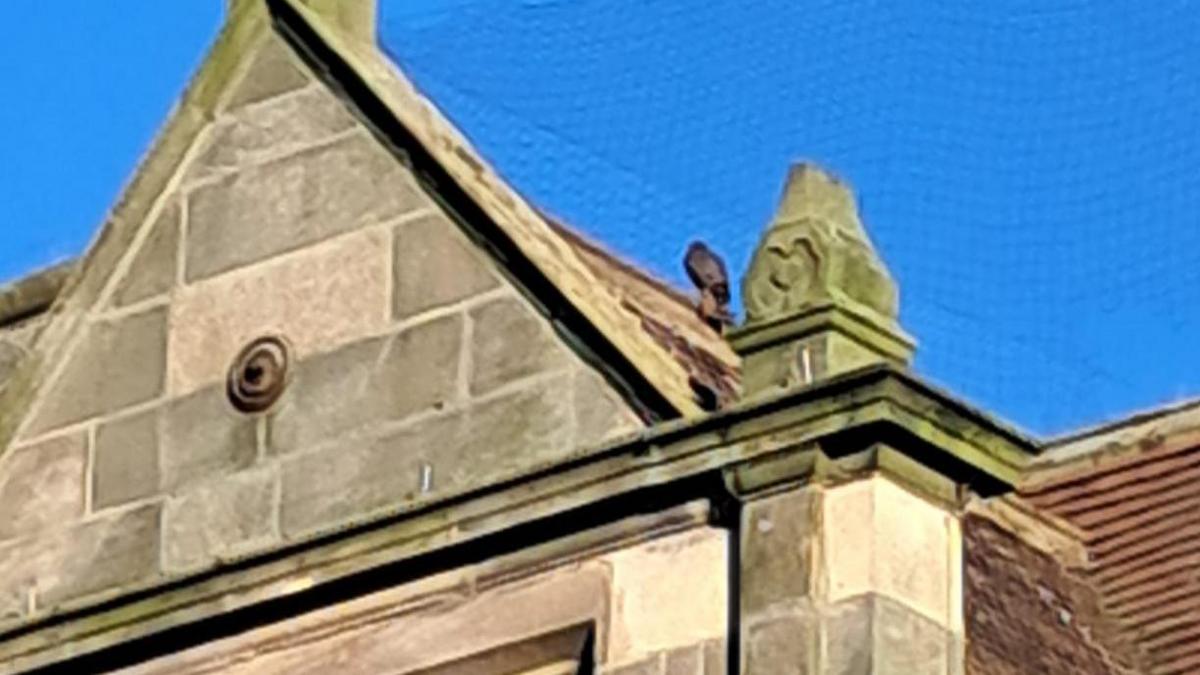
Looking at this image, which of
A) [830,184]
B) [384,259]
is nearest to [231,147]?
[384,259]

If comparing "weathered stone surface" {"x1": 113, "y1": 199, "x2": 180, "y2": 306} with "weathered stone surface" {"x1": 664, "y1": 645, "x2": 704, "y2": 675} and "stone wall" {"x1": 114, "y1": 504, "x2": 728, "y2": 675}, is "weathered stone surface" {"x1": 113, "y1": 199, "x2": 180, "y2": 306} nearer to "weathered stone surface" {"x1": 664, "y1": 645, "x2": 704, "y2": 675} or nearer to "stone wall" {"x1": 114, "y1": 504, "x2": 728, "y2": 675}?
"stone wall" {"x1": 114, "y1": 504, "x2": 728, "y2": 675}

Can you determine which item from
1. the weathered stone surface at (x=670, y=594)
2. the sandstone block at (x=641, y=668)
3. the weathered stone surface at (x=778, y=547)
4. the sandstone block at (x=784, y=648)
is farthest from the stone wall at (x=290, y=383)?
the sandstone block at (x=784, y=648)

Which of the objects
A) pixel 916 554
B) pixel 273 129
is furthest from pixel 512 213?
pixel 916 554

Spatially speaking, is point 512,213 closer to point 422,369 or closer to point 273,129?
point 422,369

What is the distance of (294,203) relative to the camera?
21.4 m

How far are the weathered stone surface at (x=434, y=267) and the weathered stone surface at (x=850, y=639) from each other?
1.86 meters

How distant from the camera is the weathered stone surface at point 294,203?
21.2 meters

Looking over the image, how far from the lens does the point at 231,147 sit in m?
21.7

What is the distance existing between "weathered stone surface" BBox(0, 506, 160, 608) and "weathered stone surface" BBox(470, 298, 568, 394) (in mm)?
1191

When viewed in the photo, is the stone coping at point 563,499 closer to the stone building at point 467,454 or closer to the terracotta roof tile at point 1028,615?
the stone building at point 467,454

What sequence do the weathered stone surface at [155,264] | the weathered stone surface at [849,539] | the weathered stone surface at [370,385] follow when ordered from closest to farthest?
the weathered stone surface at [849,539], the weathered stone surface at [370,385], the weathered stone surface at [155,264]

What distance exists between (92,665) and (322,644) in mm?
805

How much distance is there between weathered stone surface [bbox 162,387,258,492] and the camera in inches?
830

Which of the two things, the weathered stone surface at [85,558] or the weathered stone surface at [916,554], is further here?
the weathered stone surface at [85,558]
